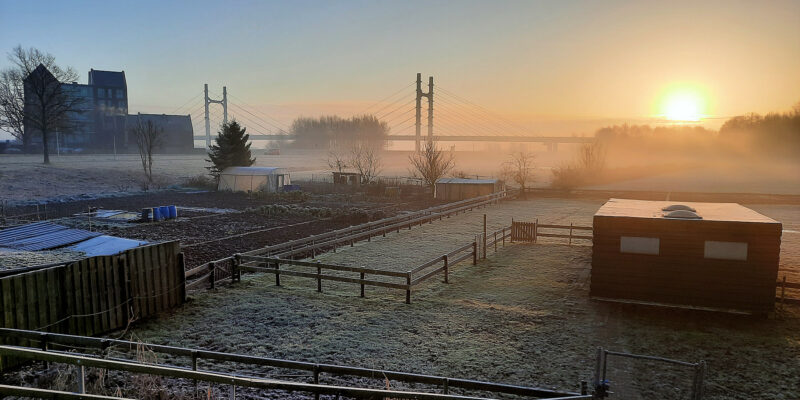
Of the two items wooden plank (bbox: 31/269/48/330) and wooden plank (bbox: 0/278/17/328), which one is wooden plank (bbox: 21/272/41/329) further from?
wooden plank (bbox: 0/278/17/328)

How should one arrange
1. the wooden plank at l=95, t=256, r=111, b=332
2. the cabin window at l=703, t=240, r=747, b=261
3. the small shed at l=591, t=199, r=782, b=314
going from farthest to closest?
the cabin window at l=703, t=240, r=747, b=261 < the small shed at l=591, t=199, r=782, b=314 < the wooden plank at l=95, t=256, r=111, b=332

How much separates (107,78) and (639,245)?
121 meters

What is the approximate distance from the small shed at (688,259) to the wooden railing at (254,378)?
7.81m

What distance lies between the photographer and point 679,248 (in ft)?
47.8

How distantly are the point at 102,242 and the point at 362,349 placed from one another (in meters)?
12.2

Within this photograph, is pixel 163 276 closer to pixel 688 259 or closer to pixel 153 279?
pixel 153 279

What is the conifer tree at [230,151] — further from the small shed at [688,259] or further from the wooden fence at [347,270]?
the small shed at [688,259]

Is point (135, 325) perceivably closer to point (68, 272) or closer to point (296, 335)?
point (68, 272)

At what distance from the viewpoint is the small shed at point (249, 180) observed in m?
53.5

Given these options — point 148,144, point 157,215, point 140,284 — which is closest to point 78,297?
point 140,284

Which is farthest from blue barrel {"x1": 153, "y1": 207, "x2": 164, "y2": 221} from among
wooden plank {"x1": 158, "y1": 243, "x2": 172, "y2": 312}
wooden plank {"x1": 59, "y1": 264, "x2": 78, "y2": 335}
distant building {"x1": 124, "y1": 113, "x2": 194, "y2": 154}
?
distant building {"x1": 124, "y1": 113, "x2": 194, "y2": 154}

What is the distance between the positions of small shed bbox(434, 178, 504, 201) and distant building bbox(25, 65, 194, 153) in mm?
70553

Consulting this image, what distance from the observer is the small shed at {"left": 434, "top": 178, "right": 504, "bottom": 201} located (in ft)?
163

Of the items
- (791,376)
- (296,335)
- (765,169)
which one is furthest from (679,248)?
(765,169)
